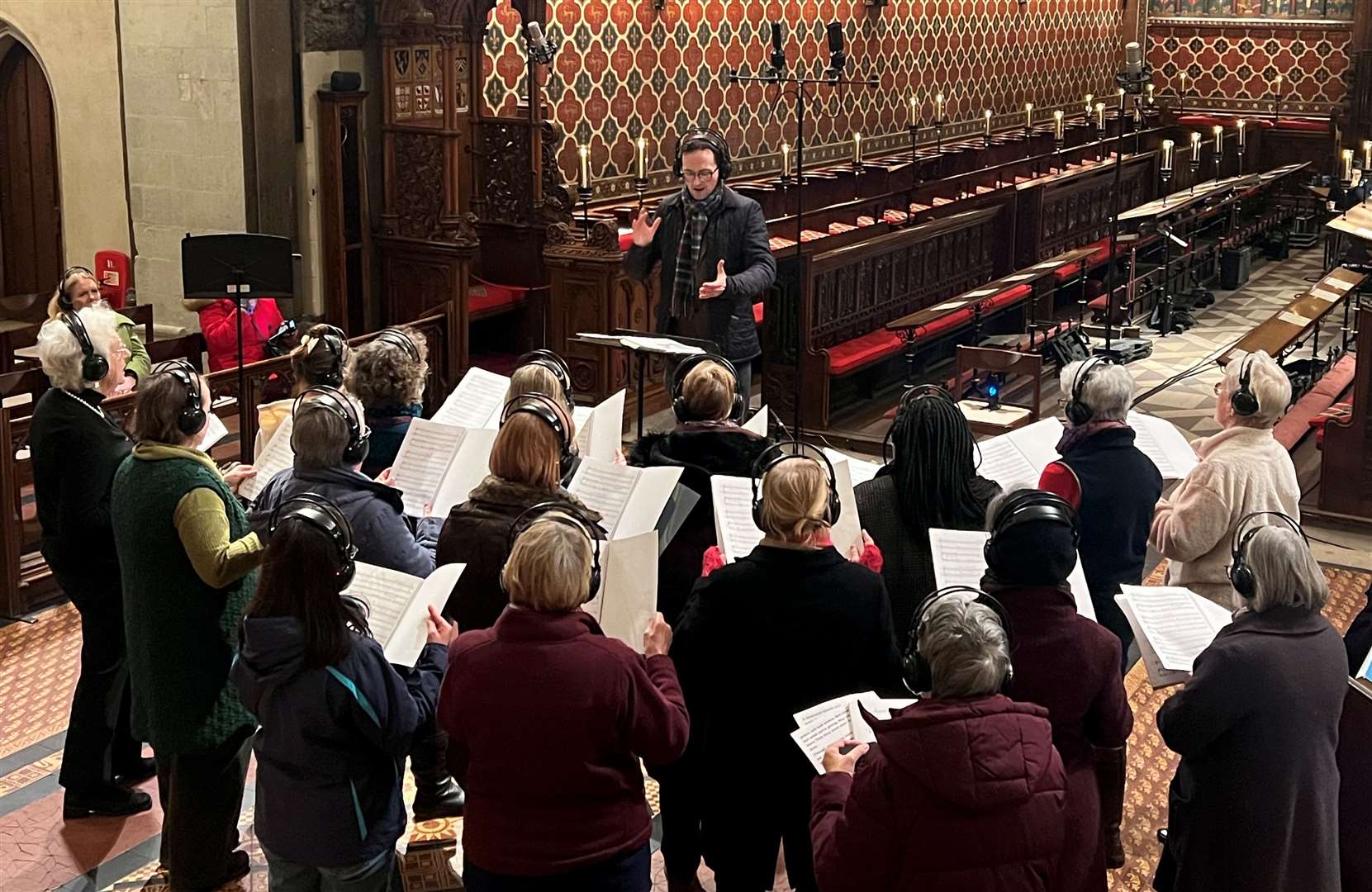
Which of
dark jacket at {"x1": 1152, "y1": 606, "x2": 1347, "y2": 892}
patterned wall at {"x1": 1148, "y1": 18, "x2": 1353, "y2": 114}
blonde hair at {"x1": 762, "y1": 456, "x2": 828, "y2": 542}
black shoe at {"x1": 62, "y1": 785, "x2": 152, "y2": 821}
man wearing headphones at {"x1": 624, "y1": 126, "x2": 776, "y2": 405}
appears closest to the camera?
dark jacket at {"x1": 1152, "y1": 606, "x2": 1347, "y2": 892}

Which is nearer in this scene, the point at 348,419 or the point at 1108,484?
the point at 348,419

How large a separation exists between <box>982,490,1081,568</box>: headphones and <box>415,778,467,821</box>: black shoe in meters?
2.13

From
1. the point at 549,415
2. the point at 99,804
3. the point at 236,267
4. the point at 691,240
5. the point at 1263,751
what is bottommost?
the point at 99,804

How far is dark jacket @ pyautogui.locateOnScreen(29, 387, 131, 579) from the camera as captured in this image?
4.47 metres

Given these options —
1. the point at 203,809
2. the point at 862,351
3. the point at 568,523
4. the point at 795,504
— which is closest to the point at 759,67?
the point at 862,351

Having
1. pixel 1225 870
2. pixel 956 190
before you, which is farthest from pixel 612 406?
pixel 956 190

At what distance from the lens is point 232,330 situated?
843cm

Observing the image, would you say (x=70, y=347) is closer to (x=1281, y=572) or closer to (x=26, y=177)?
(x=1281, y=572)

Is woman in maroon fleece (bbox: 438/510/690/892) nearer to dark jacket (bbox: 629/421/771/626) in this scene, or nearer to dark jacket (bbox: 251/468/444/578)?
dark jacket (bbox: 251/468/444/578)

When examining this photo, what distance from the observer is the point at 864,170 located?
13.4 m

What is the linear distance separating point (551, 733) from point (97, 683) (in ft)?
7.27

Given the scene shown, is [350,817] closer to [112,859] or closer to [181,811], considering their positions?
[181,811]

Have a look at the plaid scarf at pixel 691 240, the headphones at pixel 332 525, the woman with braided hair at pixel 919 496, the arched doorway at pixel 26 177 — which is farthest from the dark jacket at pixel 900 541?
the arched doorway at pixel 26 177

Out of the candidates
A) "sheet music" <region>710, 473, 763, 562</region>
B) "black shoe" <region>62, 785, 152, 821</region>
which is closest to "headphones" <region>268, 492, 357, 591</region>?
"sheet music" <region>710, 473, 763, 562</region>
